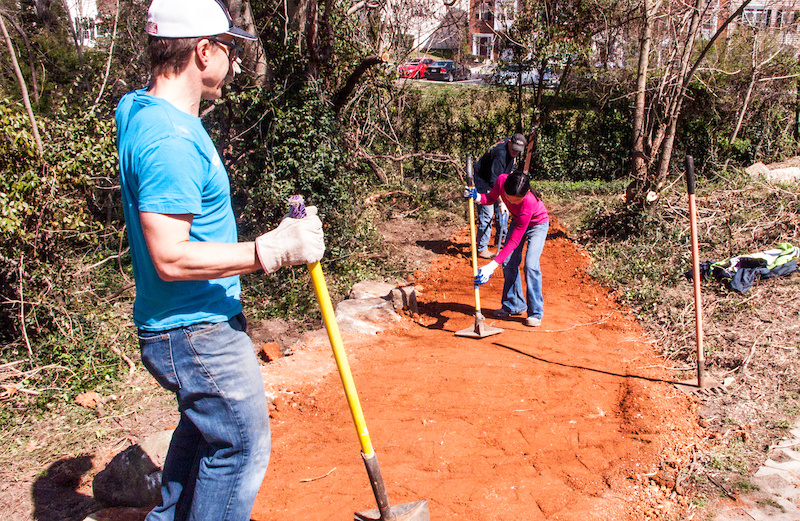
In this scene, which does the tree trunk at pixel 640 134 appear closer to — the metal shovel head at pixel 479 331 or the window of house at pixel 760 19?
the window of house at pixel 760 19

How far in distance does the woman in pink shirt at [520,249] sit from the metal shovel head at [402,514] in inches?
116

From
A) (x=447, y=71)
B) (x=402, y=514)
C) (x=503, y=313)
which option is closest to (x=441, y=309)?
(x=503, y=313)

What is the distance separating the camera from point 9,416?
3887mm

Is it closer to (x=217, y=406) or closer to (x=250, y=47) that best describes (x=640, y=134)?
(x=250, y=47)

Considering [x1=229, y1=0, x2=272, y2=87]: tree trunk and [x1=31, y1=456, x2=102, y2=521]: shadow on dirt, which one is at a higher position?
[x1=229, y1=0, x2=272, y2=87]: tree trunk

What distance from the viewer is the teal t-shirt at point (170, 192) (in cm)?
165

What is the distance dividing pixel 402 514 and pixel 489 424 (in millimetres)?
1562

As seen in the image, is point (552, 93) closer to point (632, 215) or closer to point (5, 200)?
point (632, 215)

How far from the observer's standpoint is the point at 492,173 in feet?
24.7

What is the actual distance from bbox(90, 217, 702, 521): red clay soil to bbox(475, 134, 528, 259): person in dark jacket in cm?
230

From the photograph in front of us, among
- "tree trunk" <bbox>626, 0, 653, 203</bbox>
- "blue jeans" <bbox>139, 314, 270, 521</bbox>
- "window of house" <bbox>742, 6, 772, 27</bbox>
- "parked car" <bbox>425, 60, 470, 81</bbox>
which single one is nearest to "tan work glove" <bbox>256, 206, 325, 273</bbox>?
"blue jeans" <bbox>139, 314, 270, 521</bbox>

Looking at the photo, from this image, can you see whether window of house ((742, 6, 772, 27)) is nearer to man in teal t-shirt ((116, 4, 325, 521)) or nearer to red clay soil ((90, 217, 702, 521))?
red clay soil ((90, 217, 702, 521))

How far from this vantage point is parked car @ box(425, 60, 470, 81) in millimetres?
21484

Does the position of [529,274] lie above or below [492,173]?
below
